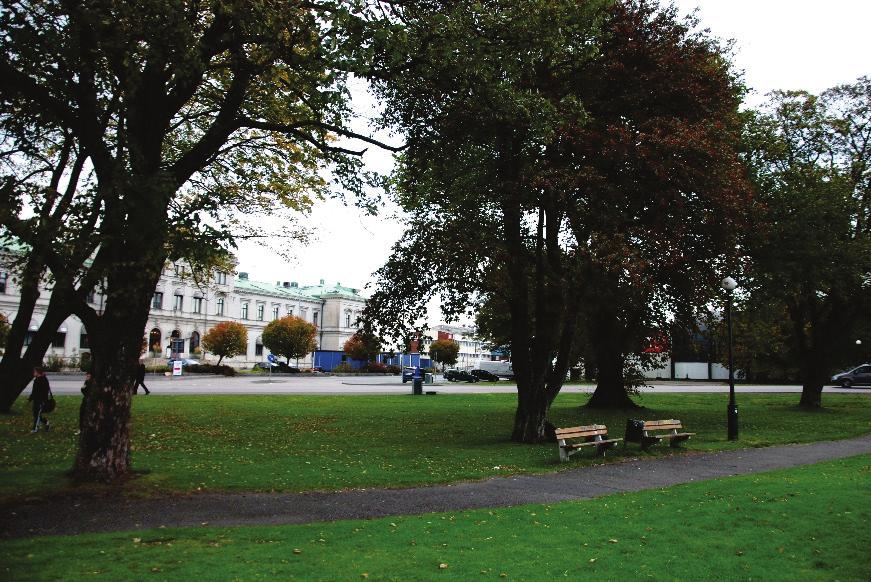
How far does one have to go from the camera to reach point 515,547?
7504 mm

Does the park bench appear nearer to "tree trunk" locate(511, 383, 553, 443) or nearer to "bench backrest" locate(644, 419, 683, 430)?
"bench backrest" locate(644, 419, 683, 430)

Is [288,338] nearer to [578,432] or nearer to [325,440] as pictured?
[325,440]

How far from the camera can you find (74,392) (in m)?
32.2

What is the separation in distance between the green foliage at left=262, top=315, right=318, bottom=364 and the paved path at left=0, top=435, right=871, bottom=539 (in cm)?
6659

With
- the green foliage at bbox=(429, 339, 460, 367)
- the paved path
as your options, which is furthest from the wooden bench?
the green foliage at bbox=(429, 339, 460, 367)

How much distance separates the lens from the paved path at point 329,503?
8.77 m

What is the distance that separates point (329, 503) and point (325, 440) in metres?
7.86

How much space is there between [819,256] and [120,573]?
25.5 m

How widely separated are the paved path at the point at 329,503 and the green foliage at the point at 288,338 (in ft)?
218

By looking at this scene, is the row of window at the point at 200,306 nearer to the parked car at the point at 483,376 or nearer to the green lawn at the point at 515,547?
the parked car at the point at 483,376

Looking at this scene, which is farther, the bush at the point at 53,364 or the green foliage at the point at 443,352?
the green foliage at the point at 443,352

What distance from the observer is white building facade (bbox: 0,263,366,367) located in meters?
70.3

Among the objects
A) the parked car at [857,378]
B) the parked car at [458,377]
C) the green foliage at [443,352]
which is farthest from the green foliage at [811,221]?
the green foliage at [443,352]

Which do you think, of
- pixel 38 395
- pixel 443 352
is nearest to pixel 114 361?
pixel 38 395
